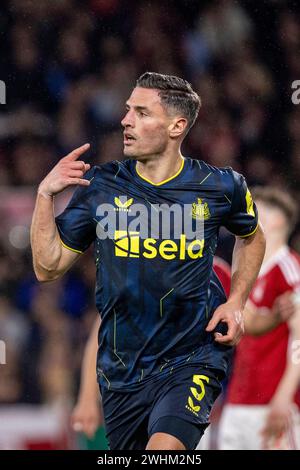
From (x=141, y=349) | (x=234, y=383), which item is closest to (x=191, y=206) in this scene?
(x=141, y=349)

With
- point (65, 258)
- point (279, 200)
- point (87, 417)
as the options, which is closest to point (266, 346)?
point (279, 200)

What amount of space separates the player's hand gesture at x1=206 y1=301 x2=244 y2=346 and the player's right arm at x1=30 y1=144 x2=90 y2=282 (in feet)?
2.19

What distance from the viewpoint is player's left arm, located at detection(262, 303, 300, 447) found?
20.0ft

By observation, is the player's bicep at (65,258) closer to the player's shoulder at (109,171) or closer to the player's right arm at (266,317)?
the player's shoulder at (109,171)

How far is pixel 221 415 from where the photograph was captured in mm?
6926

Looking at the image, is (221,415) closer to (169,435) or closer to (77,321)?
(77,321)

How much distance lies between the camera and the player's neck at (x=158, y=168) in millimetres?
4227

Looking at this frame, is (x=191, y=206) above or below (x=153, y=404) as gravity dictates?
above

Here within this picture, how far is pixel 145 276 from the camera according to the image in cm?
408

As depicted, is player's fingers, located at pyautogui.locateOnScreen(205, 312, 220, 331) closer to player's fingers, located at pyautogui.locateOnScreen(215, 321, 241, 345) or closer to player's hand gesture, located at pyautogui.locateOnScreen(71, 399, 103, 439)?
player's fingers, located at pyautogui.locateOnScreen(215, 321, 241, 345)

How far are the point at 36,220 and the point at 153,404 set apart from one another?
0.92 m

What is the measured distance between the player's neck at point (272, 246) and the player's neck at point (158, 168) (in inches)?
97.4

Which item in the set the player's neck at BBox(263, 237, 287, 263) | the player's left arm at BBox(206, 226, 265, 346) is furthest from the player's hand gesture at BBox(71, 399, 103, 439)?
the player's neck at BBox(263, 237, 287, 263)

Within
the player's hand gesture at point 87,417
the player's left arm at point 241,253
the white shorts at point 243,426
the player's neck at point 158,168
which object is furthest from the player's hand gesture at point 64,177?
the white shorts at point 243,426
